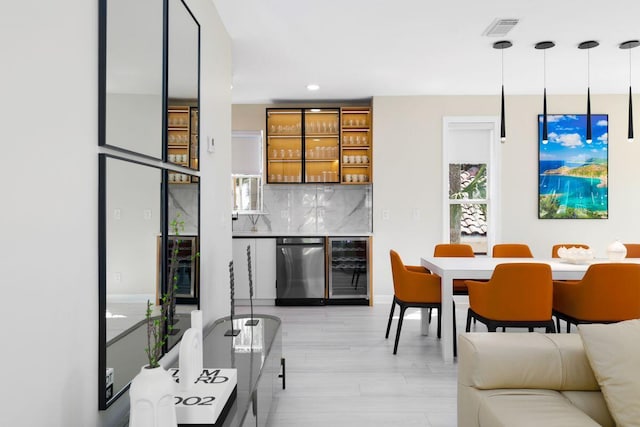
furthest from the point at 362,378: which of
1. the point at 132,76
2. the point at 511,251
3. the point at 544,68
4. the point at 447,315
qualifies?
the point at 544,68

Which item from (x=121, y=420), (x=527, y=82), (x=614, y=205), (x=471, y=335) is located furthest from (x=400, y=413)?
(x=614, y=205)

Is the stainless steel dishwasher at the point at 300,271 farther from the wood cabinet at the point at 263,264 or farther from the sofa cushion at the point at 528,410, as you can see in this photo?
the sofa cushion at the point at 528,410

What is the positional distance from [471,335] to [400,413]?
98cm

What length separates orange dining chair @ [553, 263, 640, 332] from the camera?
3.06 m

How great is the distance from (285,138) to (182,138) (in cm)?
390

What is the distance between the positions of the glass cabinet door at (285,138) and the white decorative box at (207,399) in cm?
448

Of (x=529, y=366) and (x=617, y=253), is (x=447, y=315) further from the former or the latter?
(x=617, y=253)

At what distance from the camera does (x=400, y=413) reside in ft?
8.95

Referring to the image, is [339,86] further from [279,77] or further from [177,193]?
[177,193]

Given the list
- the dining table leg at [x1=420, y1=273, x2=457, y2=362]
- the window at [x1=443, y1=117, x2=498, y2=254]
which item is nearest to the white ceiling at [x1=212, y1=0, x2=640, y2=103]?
the window at [x1=443, y1=117, x2=498, y2=254]

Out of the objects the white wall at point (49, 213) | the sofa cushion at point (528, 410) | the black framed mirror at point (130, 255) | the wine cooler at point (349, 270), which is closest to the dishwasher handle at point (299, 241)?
the wine cooler at point (349, 270)

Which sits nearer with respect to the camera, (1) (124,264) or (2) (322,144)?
(1) (124,264)

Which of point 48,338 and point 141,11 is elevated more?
point 141,11

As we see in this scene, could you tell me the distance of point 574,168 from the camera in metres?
5.88
